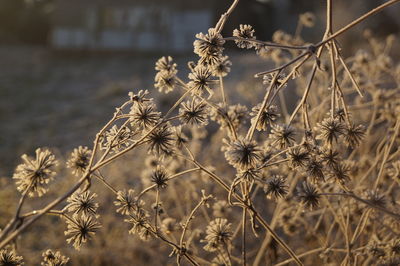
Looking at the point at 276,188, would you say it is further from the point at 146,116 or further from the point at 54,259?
the point at 54,259

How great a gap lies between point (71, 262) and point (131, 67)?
461 inches

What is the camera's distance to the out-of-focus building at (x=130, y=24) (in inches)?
628

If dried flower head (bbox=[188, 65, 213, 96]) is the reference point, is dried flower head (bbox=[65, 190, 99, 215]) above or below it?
below

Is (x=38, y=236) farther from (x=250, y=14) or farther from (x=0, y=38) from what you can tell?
(x=0, y=38)

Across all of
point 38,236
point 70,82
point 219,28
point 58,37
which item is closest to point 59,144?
point 38,236

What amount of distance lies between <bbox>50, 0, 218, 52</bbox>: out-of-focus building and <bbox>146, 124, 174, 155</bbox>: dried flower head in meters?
14.9

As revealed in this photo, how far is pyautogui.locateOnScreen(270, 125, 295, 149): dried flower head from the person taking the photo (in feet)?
3.92

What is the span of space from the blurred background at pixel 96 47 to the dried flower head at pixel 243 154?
686 centimetres

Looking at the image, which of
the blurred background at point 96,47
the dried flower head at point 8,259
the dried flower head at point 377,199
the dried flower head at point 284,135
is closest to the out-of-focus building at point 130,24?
the blurred background at point 96,47

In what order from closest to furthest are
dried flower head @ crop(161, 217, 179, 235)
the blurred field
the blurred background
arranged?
1. dried flower head @ crop(161, 217, 179, 235)
2. the blurred field
3. the blurred background

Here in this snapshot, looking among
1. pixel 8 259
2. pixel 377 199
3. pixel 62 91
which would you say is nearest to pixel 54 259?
pixel 8 259

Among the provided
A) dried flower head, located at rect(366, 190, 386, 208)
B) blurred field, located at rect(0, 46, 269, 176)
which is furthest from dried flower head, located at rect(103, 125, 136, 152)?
blurred field, located at rect(0, 46, 269, 176)

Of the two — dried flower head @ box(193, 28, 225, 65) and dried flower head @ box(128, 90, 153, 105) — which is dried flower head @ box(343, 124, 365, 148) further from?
dried flower head @ box(128, 90, 153, 105)

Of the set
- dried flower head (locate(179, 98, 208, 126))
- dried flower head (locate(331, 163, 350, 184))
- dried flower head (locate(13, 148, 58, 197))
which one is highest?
dried flower head (locate(179, 98, 208, 126))
